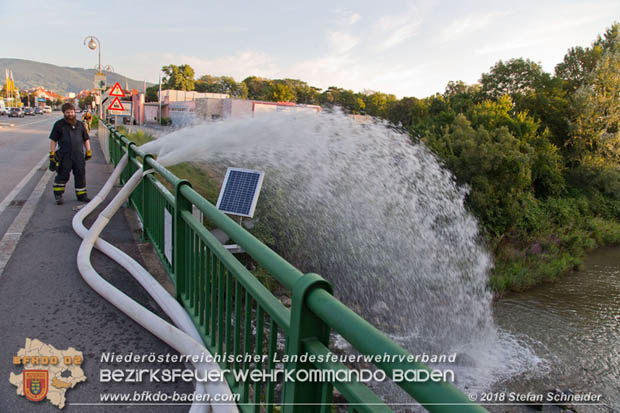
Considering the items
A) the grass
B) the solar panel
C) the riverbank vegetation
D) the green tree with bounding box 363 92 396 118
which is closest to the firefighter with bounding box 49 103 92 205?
the solar panel

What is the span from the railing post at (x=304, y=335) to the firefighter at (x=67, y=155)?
7202 millimetres

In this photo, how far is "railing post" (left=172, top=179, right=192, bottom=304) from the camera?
3.25 m

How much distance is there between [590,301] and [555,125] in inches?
806

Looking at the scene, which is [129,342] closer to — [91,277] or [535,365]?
[91,277]

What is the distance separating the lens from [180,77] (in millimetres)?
98500

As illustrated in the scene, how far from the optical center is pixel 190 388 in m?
2.63

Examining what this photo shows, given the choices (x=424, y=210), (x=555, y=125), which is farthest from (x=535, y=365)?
(x=555, y=125)

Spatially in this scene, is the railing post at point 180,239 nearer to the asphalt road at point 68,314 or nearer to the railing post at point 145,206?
the asphalt road at point 68,314

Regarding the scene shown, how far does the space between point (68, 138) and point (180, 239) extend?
5.44 metres

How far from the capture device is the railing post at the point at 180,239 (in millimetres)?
3246

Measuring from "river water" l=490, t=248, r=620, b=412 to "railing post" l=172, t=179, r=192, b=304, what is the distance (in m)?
8.26

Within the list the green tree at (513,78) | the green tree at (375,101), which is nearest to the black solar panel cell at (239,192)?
the green tree at (513,78)

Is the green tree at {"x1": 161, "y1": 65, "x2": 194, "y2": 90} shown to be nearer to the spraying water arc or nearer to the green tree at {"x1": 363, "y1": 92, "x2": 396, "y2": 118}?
the green tree at {"x1": 363, "y1": 92, "x2": 396, "y2": 118}

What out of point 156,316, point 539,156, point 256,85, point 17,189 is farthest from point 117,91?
point 256,85
